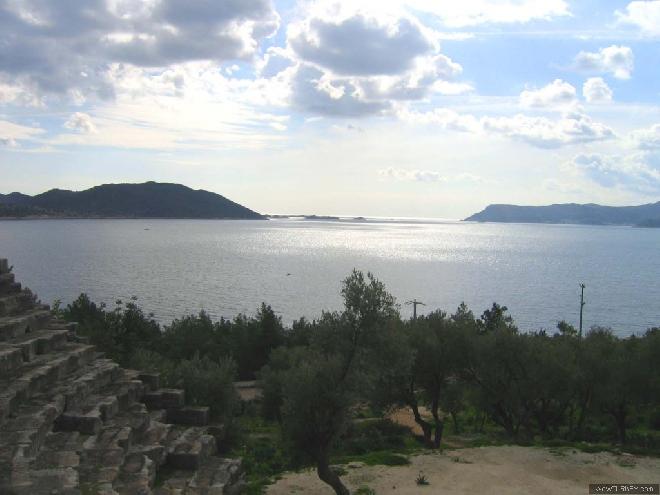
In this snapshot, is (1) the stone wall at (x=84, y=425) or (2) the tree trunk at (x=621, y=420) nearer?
(1) the stone wall at (x=84, y=425)

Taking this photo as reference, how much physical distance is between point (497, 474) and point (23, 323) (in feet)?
55.4

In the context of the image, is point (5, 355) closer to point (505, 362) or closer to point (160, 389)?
point (160, 389)

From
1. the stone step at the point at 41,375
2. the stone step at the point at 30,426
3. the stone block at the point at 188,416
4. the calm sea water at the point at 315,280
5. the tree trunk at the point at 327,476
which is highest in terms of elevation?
the stone step at the point at 41,375

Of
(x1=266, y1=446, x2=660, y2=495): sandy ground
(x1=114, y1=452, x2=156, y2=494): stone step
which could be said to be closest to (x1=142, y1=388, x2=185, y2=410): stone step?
(x1=266, y1=446, x2=660, y2=495): sandy ground

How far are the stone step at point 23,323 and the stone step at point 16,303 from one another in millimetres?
282

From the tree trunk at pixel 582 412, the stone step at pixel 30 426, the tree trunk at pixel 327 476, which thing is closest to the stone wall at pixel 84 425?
the stone step at pixel 30 426

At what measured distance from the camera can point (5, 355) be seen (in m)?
14.7

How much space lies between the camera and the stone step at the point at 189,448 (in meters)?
15.9

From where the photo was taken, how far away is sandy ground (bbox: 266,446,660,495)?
18.7 meters

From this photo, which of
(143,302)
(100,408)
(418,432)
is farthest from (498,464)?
(143,302)

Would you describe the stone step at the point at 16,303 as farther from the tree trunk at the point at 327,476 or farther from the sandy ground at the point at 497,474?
the tree trunk at the point at 327,476

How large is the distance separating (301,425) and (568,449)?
12.7 m

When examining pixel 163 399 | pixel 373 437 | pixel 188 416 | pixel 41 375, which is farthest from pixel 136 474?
pixel 373 437

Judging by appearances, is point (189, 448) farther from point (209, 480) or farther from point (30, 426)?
point (30, 426)
